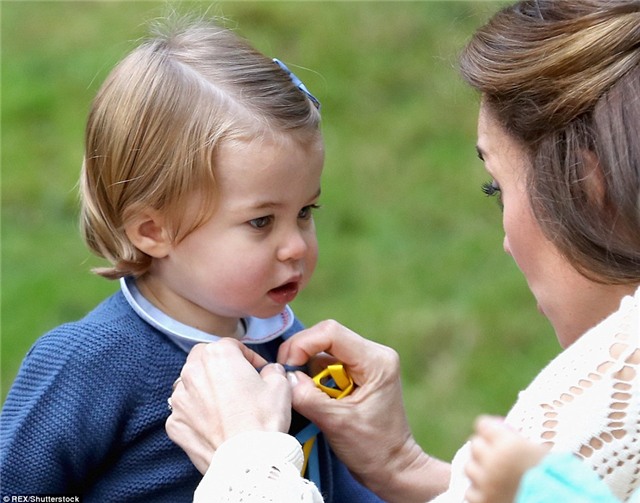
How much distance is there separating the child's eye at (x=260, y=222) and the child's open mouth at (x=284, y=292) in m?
0.16

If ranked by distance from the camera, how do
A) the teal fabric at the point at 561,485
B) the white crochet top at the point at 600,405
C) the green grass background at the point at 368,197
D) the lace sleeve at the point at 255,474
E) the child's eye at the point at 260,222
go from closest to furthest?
the teal fabric at the point at 561,485
the white crochet top at the point at 600,405
the lace sleeve at the point at 255,474
the child's eye at the point at 260,222
the green grass background at the point at 368,197

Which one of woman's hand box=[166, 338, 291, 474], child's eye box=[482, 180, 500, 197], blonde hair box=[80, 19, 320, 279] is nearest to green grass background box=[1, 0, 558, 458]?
blonde hair box=[80, 19, 320, 279]

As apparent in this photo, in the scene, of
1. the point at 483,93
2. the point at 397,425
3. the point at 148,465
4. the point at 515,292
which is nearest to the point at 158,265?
the point at 148,465

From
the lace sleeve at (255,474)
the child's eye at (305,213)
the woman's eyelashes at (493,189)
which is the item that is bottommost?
the lace sleeve at (255,474)

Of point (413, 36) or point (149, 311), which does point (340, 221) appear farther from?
point (149, 311)

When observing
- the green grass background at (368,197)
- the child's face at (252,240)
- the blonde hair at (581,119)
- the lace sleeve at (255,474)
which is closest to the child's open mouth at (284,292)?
the child's face at (252,240)

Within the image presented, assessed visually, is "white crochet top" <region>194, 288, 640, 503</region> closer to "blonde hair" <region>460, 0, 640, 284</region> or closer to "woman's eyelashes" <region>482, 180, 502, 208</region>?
"blonde hair" <region>460, 0, 640, 284</region>

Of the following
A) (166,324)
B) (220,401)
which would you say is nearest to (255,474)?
(220,401)

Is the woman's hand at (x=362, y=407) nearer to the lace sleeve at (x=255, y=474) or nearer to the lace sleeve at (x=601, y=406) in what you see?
the lace sleeve at (x=255, y=474)

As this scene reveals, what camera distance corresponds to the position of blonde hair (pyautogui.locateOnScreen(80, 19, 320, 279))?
240cm

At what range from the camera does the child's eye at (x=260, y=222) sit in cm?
241

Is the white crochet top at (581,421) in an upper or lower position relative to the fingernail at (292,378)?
upper

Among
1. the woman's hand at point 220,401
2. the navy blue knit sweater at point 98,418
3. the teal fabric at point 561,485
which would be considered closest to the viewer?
the teal fabric at point 561,485

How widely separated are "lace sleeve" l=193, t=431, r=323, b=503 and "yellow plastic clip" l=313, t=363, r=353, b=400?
0.33 meters
